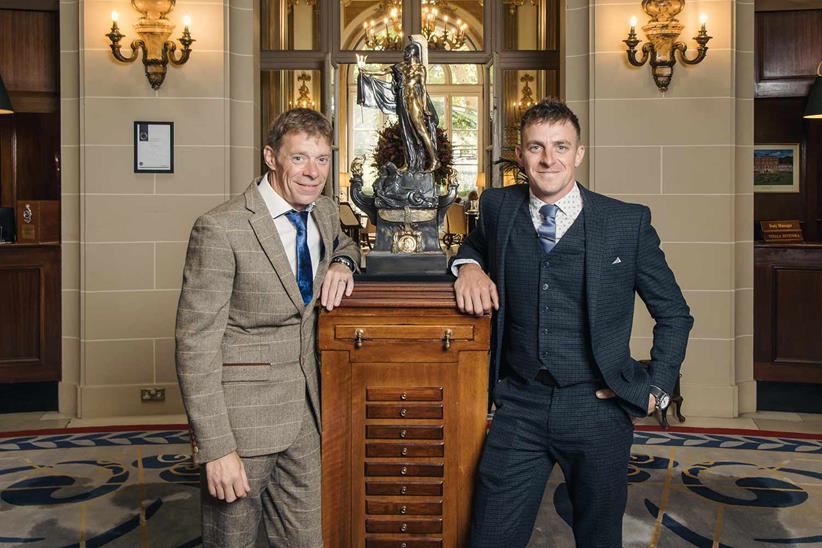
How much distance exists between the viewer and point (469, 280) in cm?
234

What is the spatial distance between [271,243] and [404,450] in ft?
2.38

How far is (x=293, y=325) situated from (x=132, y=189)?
12.6ft

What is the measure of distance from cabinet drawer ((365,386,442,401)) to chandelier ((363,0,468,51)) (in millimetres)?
4573

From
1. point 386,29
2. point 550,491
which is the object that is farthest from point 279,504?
point 386,29

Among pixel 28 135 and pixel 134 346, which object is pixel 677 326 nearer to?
pixel 134 346

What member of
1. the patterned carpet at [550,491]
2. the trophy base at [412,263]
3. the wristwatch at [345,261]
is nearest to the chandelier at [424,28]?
the patterned carpet at [550,491]

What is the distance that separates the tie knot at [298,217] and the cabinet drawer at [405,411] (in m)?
0.57

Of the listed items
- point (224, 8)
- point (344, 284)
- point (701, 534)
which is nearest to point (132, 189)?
point (224, 8)

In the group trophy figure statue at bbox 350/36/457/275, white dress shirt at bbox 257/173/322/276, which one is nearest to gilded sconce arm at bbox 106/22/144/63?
trophy figure statue at bbox 350/36/457/275

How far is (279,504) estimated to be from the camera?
2.33 m

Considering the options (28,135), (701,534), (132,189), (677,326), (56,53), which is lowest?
(701,534)

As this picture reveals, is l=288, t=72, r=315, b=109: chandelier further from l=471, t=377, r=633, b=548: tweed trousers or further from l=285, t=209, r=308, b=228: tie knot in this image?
l=471, t=377, r=633, b=548: tweed trousers

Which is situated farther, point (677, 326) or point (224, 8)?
point (224, 8)

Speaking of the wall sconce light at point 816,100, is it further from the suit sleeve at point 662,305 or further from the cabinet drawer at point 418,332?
the cabinet drawer at point 418,332
